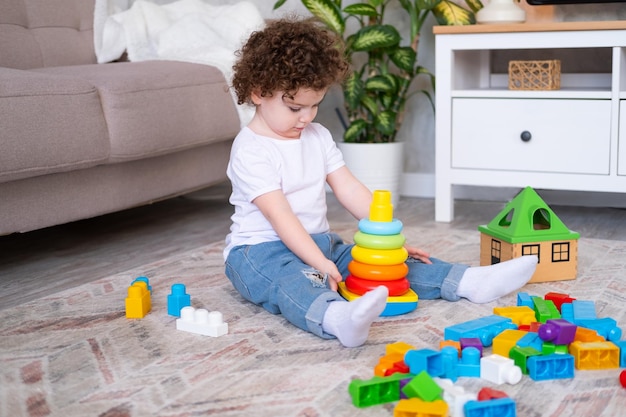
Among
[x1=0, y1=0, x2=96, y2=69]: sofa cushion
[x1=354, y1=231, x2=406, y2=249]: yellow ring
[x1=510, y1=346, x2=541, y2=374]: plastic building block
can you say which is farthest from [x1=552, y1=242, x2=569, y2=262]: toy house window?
[x1=0, y1=0, x2=96, y2=69]: sofa cushion

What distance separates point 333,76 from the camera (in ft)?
5.15

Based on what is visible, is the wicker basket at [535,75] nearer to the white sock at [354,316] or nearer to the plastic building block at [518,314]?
the plastic building block at [518,314]

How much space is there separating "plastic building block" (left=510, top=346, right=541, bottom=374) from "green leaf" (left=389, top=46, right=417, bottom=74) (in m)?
1.61

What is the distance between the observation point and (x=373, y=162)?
2.69 meters

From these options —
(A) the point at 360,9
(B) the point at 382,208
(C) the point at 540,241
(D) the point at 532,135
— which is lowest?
(C) the point at 540,241

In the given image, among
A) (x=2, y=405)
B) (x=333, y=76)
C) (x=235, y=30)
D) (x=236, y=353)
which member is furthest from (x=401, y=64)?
(x=2, y=405)

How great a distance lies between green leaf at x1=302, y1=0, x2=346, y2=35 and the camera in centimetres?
267

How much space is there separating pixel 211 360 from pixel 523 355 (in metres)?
0.49

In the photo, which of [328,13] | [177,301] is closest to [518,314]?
[177,301]

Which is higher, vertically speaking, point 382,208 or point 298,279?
point 382,208

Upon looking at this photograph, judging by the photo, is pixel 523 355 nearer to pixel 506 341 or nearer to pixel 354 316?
pixel 506 341

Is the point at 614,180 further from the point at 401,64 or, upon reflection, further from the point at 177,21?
the point at 177,21

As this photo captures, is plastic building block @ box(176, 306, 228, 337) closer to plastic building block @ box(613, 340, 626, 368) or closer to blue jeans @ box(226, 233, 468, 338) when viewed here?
blue jeans @ box(226, 233, 468, 338)

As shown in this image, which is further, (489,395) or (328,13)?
(328,13)
